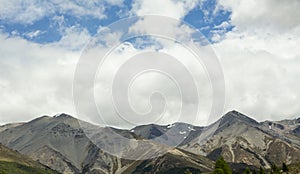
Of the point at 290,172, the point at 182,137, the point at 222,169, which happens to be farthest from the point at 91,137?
the point at 290,172

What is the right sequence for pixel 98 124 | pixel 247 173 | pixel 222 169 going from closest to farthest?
1. pixel 98 124
2. pixel 222 169
3. pixel 247 173

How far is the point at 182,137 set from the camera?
30.7 meters

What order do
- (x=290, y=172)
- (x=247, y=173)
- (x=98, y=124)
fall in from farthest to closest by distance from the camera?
(x=290, y=172) < (x=247, y=173) < (x=98, y=124)

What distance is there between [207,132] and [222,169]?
40552 millimetres

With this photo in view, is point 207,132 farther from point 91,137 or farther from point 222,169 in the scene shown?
point 222,169

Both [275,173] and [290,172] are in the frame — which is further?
[290,172]

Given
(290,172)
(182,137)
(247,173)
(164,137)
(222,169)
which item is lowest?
(182,137)

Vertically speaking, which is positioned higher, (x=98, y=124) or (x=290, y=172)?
(x=290, y=172)

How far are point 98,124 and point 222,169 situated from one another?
50259mm

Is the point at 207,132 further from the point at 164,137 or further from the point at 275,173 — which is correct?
the point at 275,173

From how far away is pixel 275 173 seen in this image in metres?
127

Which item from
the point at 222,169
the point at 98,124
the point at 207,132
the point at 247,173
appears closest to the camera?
the point at 98,124

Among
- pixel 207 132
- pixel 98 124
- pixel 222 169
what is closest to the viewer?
pixel 98 124

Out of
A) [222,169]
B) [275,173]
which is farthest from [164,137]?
[275,173]
